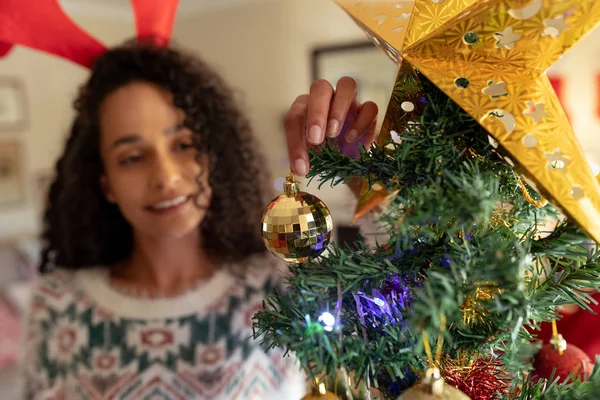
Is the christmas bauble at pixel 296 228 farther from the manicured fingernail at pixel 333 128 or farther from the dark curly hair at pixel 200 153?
the dark curly hair at pixel 200 153

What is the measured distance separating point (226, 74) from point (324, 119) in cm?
332

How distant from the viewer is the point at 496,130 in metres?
0.32

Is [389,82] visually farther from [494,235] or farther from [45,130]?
[494,235]

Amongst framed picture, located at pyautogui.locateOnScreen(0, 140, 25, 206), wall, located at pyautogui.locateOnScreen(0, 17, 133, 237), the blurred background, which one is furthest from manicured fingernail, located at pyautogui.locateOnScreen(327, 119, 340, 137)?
framed picture, located at pyautogui.locateOnScreen(0, 140, 25, 206)

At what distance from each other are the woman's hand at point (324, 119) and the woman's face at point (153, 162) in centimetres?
35

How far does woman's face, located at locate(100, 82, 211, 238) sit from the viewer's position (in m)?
0.77

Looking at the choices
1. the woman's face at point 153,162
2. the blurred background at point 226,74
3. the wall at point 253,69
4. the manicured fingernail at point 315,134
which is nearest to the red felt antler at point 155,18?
the woman's face at point 153,162

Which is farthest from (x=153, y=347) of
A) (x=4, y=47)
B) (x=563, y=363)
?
(x=563, y=363)

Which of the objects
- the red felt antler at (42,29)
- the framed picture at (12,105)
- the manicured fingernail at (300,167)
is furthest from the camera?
the framed picture at (12,105)

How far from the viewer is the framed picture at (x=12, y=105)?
3.14m

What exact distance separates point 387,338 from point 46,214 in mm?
989

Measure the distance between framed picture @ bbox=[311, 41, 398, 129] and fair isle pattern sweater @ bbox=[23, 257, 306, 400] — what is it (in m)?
2.20

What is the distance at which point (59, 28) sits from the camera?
813 mm

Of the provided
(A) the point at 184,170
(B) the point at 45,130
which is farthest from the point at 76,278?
(B) the point at 45,130
